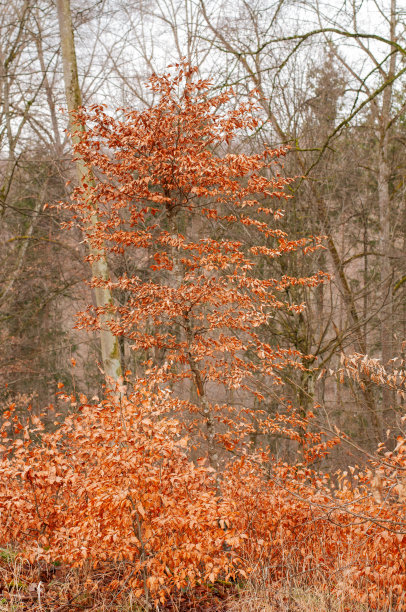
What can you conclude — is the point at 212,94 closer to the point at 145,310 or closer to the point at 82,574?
the point at 145,310

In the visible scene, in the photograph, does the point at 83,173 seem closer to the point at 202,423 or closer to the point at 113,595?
the point at 202,423

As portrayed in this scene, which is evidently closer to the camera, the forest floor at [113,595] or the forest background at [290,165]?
the forest floor at [113,595]

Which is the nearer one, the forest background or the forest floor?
the forest floor

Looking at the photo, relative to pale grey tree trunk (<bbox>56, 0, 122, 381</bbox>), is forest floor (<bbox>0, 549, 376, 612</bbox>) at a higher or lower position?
lower

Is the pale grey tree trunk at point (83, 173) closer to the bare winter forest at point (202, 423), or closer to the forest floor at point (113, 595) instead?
the bare winter forest at point (202, 423)

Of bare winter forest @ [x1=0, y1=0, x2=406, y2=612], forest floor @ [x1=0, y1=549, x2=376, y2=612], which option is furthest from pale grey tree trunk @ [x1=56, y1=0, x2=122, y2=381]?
forest floor @ [x1=0, y1=549, x2=376, y2=612]

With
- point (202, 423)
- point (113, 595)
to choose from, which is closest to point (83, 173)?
point (202, 423)

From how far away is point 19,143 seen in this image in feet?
44.4

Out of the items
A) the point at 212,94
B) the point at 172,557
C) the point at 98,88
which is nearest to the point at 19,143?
the point at 98,88

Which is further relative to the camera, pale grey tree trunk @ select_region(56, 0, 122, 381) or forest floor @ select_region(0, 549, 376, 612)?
pale grey tree trunk @ select_region(56, 0, 122, 381)

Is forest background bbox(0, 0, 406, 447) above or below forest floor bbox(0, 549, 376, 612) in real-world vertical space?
above

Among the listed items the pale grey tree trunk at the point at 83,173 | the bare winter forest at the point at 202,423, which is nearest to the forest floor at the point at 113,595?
the bare winter forest at the point at 202,423

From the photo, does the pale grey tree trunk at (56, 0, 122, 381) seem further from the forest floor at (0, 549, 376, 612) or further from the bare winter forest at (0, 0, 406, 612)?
the forest floor at (0, 549, 376, 612)

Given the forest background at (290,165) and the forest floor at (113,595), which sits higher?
the forest background at (290,165)
